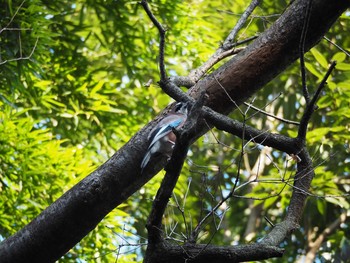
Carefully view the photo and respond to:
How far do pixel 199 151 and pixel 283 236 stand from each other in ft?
14.9

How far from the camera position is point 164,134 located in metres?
2.58

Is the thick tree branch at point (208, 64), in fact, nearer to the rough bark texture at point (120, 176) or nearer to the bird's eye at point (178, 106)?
the bird's eye at point (178, 106)

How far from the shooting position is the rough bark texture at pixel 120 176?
2.42 m

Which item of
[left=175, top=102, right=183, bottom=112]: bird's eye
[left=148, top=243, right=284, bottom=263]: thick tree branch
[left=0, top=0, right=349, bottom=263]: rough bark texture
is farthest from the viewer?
[left=175, top=102, right=183, bottom=112]: bird's eye

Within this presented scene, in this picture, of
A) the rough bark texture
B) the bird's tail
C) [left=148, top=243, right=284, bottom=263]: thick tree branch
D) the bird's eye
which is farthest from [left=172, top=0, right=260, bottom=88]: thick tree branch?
[left=148, top=243, right=284, bottom=263]: thick tree branch

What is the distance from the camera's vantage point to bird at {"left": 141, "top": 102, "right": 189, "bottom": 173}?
2.46 metres

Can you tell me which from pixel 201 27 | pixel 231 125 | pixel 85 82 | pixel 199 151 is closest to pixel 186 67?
pixel 201 27

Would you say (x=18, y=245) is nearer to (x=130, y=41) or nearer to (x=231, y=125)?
(x=231, y=125)

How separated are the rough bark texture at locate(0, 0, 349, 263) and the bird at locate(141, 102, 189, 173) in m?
0.03

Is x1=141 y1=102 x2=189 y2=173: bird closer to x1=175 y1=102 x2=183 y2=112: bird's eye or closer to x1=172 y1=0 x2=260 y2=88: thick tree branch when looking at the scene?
x1=175 y1=102 x2=183 y2=112: bird's eye

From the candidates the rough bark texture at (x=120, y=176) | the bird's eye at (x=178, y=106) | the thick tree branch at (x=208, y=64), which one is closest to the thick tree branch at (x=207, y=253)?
the rough bark texture at (x=120, y=176)

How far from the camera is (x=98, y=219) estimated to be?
2.49 m

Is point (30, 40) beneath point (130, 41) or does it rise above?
beneath

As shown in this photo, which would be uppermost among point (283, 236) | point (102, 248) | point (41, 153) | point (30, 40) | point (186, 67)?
point (186, 67)
